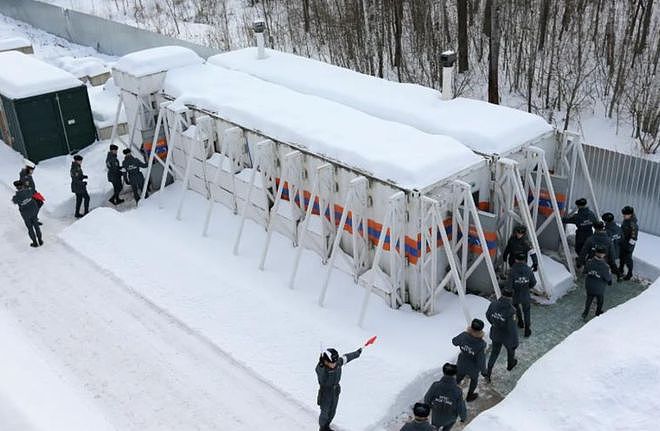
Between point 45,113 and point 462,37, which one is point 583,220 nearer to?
point 462,37

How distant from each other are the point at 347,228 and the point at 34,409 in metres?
5.08

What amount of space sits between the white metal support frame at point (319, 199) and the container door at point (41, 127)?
25.1 ft

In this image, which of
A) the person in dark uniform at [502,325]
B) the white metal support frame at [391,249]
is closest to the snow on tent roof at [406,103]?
the white metal support frame at [391,249]

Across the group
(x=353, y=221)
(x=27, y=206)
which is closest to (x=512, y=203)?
(x=353, y=221)

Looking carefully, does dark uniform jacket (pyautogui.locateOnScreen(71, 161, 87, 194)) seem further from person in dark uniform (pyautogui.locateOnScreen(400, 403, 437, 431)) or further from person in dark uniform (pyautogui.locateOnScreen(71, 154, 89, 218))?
person in dark uniform (pyautogui.locateOnScreen(400, 403, 437, 431))

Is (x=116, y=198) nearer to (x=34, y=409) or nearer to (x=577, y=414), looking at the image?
(x=34, y=409)

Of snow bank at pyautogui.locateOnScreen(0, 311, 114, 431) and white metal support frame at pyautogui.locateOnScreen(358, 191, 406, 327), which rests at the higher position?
white metal support frame at pyautogui.locateOnScreen(358, 191, 406, 327)

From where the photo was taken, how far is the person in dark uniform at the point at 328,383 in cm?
739

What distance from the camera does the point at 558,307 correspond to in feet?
33.4

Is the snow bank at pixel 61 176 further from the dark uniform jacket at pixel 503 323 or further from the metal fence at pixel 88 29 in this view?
the dark uniform jacket at pixel 503 323

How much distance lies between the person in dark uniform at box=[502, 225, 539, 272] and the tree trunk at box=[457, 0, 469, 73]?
29.2 feet

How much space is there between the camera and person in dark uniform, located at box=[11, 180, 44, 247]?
39.8ft

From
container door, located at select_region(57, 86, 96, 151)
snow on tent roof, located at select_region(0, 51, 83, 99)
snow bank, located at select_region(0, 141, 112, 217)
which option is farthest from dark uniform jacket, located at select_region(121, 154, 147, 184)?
snow on tent roof, located at select_region(0, 51, 83, 99)

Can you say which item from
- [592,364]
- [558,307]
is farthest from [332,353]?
[558,307]
